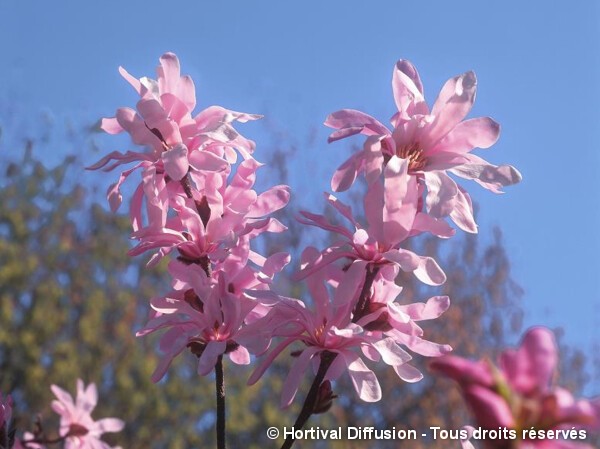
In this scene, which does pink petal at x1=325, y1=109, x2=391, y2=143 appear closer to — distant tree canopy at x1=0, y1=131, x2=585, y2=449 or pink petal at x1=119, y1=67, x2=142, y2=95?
pink petal at x1=119, y1=67, x2=142, y2=95

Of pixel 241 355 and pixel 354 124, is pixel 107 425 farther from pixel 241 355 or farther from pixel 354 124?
pixel 354 124

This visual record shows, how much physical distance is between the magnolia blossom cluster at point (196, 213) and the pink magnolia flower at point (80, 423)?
1.90ft

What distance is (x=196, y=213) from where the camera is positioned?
3.86 ft

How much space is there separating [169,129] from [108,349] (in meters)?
6.76

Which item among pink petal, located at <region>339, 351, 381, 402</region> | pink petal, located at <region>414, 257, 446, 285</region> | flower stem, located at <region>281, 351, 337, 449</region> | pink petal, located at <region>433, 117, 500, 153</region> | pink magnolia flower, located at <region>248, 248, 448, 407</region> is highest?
pink petal, located at <region>433, 117, 500, 153</region>

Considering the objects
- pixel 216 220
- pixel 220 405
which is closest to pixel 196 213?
pixel 216 220

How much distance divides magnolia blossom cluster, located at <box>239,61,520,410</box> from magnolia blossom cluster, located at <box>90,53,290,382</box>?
66 millimetres

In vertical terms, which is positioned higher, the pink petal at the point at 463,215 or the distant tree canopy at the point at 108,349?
the distant tree canopy at the point at 108,349

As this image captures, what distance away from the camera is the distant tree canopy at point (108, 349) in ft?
24.3

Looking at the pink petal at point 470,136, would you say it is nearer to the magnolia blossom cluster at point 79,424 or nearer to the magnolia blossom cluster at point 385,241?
the magnolia blossom cluster at point 385,241

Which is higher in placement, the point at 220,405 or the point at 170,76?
the point at 170,76

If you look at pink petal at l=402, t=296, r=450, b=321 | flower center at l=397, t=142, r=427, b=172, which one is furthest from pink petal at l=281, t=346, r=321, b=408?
flower center at l=397, t=142, r=427, b=172

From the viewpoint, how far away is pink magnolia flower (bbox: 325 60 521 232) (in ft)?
3.61

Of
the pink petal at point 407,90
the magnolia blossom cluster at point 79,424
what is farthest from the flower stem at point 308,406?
the magnolia blossom cluster at point 79,424
